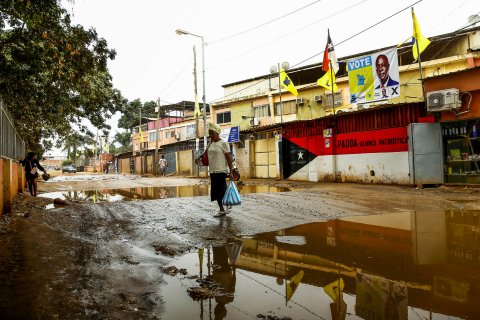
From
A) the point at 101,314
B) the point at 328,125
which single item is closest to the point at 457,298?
the point at 101,314

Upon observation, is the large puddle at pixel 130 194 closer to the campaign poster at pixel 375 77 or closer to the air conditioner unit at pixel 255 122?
the campaign poster at pixel 375 77

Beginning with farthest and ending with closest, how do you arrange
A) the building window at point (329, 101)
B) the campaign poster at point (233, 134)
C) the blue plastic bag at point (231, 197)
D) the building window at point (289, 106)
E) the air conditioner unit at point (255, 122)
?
the air conditioner unit at point (255, 122)
the building window at point (289, 106)
the building window at point (329, 101)
the campaign poster at point (233, 134)
the blue plastic bag at point (231, 197)

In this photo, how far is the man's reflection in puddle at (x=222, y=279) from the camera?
2.48 meters

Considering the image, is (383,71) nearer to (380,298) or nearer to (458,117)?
(458,117)

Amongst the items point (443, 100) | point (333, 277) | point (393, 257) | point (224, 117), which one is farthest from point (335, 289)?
point (224, 117)

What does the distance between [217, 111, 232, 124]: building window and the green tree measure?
20427mm

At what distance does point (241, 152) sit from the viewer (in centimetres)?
2377

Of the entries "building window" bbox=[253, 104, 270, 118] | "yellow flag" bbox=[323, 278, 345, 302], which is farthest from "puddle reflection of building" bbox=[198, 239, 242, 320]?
"building window" bbox=[253, 104, 270, 118]

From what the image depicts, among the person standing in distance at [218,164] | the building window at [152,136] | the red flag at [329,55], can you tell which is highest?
the red flag at [329,55]

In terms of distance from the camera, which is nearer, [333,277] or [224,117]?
[333,277]

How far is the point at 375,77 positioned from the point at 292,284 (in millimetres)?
13291

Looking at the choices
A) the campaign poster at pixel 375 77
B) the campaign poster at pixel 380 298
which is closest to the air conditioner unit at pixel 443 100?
the campaign poster at pixel 375 77

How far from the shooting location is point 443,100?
11.9m

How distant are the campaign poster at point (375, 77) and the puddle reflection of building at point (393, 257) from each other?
30.5 ft
